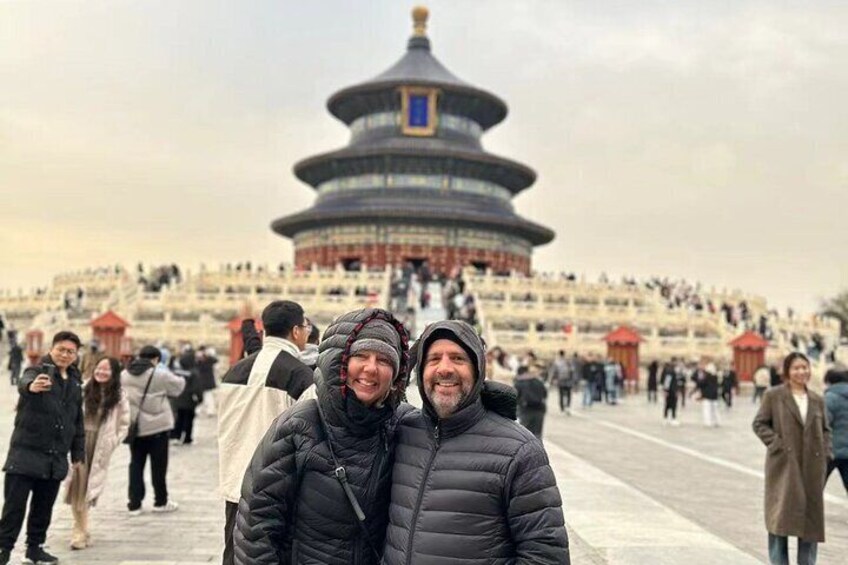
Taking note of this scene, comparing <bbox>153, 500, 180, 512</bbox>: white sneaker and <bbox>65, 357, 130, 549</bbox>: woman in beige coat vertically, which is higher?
<bbox>65, 357, 130, 549</bbox>: woman in beige coat

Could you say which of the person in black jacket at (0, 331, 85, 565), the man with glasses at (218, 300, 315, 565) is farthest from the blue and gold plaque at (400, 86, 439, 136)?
the man with glasses at (218, 300, 315, 565)

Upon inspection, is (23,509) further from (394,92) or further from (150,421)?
(394,92)

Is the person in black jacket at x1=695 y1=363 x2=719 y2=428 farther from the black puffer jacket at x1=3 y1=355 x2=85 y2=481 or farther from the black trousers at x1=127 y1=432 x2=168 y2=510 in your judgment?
the black puffer jacket at x1=3 y1=355 x2=85 y2=481

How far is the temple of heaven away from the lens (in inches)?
1923

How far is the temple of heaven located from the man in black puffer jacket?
4462 cm

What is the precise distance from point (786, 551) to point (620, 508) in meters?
1.72

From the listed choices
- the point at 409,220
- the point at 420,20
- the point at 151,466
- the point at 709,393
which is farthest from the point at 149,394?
the point at 420,20

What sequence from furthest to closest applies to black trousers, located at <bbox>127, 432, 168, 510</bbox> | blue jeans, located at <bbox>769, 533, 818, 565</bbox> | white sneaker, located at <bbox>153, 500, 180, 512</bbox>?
white sneaker, located at <bbox>153, 500, 180, 512</bbox>
black trousers, located at <bbox>127, 432, 168, 510</bbox>
blue jeans, located at <bbox>769, 533, 818, 565</bbox>

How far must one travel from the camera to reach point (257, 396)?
4.65m

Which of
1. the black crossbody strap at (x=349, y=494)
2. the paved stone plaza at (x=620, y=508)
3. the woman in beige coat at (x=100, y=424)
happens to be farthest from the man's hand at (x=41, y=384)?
the black crossbody strap at (x=349, y=494)

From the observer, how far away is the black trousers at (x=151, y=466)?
7801 mm

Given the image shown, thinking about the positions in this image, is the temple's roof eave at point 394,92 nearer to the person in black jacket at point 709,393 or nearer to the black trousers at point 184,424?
the person in black jacket at point 709,393

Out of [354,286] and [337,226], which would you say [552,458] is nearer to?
[354,286]

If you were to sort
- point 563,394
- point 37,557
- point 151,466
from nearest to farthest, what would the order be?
point 37,557
point 151,466
point 563,394
